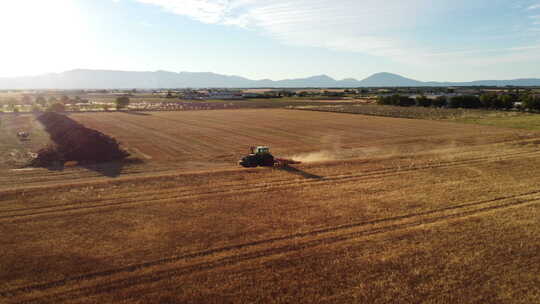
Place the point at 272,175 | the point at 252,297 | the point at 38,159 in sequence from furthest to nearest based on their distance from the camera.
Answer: the point at 38,159, the point at 272,175, the point at 252,297

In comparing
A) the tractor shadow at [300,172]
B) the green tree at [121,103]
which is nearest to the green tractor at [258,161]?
the tractor shadow at [300,172]

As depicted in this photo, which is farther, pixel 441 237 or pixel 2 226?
pixel 2 226

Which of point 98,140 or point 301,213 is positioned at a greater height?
point 98,140

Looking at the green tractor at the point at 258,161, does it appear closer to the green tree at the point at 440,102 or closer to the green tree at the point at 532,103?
the green tree at the point at 532,103

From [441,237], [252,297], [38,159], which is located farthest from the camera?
[38,159]

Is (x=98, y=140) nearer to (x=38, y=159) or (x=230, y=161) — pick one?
(x=38, y=159)

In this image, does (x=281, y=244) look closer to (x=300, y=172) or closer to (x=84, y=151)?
(x=300, y=172)

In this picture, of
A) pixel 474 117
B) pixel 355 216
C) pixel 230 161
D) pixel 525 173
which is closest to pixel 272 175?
pixel 230 161
